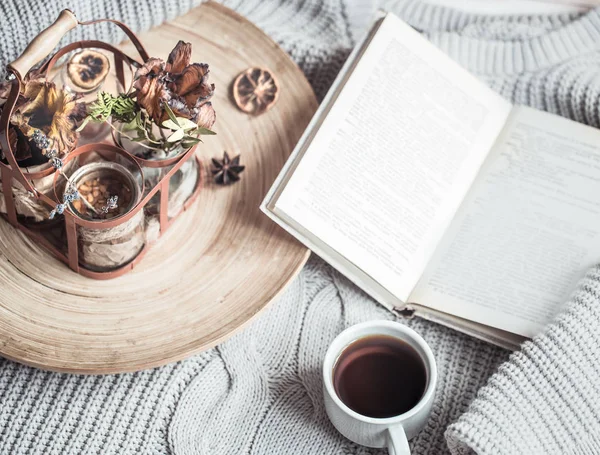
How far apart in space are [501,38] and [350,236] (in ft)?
1.30

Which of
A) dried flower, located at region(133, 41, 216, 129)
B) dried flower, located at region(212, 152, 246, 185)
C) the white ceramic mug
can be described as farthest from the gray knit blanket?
dried flower, located at region(133, 41, 216, 129)

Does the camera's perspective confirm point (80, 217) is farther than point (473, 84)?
No

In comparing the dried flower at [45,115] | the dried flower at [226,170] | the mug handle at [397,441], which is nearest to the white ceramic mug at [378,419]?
the mug handle at [397,441]

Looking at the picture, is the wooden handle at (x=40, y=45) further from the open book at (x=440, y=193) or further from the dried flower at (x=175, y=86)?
the open book at (x=440, y=193)

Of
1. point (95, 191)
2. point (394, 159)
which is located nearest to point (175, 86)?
point (95, 191)

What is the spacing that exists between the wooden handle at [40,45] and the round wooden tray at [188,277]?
0.71ft

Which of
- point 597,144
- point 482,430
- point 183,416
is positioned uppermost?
point 597,144

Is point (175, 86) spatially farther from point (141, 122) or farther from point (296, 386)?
point (296, 386)

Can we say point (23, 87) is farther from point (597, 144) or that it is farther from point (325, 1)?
point (597, 144)

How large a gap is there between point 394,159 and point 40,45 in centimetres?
39

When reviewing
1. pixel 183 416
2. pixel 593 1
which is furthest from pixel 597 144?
pixel 183 416

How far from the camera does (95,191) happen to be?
25.3 inches

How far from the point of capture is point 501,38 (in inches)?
37.0

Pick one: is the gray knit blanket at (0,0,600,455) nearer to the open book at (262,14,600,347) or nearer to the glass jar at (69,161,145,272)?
the open book at (262,14,600,347)
